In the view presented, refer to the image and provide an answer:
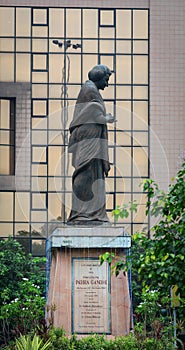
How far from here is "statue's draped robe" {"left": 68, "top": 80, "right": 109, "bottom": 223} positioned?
22.3 metres

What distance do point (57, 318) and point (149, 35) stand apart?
2974 centimetres

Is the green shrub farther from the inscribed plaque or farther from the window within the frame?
the window

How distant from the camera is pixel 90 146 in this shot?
22.5m

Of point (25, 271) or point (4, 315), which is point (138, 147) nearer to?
point (25, 271)

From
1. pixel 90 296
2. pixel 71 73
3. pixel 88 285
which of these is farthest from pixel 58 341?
pixel 71 73

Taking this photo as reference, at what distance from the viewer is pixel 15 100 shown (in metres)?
48.4

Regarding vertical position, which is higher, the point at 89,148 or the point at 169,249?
the point at 89,148

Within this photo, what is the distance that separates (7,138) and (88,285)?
90.1 ft

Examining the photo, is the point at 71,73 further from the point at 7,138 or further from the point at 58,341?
the point at 58,341

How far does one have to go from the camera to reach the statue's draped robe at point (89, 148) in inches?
877

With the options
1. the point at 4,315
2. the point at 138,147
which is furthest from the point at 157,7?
the point at 4,315

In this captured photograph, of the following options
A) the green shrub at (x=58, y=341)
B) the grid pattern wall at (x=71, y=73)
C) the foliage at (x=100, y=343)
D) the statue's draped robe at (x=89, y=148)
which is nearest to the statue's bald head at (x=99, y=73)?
the statue's draped robe at (x=89, y=148)

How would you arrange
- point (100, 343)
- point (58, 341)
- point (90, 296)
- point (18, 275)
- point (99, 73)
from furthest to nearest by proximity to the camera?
point (18, 275) < point (99, 73) < point (90, 296) < point (100, 343) < point (58, 341)

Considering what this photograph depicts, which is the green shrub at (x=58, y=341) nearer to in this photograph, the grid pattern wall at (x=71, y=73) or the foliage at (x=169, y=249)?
the foliage at (x=169, y=249)
